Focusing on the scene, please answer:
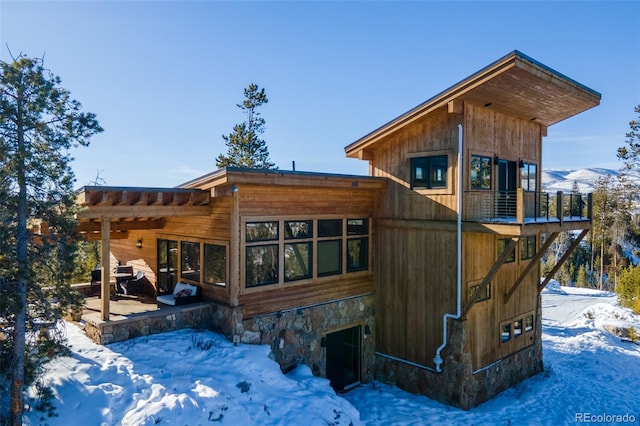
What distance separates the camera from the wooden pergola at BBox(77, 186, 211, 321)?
7.53 m

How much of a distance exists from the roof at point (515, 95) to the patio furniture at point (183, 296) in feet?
18.9

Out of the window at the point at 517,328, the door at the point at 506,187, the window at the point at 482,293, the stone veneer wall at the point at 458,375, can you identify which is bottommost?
the stone veneer wall at the point at 458,375

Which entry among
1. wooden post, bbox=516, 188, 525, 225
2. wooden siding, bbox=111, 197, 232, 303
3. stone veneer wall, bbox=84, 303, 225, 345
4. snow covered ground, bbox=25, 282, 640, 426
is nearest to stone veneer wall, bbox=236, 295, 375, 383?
snow covered ground, bbox=25, 282, 640, 426

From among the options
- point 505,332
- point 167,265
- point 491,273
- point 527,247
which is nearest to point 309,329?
point 167,265

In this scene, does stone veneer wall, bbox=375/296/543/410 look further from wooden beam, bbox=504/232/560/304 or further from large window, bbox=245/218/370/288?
large window, bbox=245/218/370/288

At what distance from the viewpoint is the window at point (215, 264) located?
29.6 ft

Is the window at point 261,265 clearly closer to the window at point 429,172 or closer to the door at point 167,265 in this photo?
the door at point 167,265

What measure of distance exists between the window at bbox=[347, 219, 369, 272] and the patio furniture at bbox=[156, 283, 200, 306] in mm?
3918

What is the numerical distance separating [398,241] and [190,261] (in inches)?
211

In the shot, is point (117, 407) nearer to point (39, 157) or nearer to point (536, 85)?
point (39, 157)

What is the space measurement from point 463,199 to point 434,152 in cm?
138

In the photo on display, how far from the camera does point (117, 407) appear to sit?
236 inches

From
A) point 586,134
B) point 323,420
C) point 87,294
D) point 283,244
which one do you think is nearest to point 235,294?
point 283,244

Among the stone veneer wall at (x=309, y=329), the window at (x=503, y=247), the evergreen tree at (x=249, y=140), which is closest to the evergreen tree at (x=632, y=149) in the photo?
the window at (x=503, y=247)
